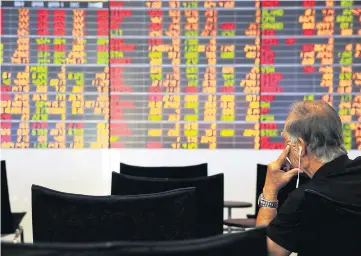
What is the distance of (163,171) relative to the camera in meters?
3.84

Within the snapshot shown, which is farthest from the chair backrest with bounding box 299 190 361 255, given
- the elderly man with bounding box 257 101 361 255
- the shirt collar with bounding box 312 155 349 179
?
the shirt collar with bounding box 312 155 349 179

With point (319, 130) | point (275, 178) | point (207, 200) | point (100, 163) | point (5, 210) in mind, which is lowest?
point (5, 210)

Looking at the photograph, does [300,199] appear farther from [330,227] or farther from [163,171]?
[163,171]

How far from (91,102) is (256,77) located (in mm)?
1467

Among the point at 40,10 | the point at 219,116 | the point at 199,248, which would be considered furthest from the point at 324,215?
the point at 40,10

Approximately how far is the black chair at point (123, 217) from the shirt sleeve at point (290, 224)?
0.55 metres

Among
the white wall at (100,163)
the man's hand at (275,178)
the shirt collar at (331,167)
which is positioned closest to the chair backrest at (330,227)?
the shirt collar at (331,167)

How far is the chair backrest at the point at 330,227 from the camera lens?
175cm

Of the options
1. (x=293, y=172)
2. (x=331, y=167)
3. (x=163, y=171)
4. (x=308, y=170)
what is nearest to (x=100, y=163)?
(x=163, y=171)

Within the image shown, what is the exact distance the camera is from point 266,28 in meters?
5.49

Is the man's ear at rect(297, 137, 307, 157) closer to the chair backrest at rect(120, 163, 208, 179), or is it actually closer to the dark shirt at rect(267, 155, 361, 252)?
the dark shirt at rect(267, 155, 361, 252)

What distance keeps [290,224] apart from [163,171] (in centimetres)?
182

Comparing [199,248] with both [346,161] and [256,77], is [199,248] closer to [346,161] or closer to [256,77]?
[346,161]

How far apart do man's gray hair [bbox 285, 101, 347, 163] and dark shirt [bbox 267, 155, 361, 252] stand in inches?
8.2
